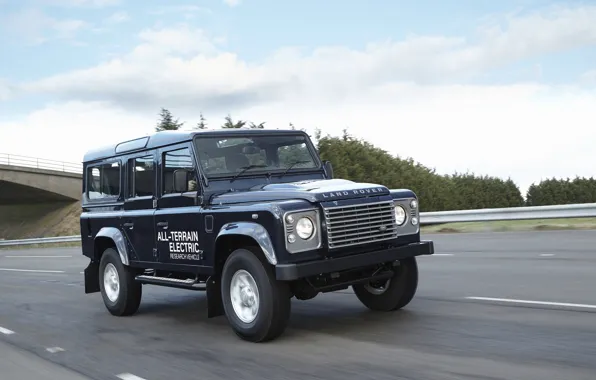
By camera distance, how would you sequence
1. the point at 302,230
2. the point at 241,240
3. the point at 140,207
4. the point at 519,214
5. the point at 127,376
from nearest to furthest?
1. the point at 127,376
2. the point at 302,230
3. the point at 241,240
4. the point at 140,207
5. the point at 519,214

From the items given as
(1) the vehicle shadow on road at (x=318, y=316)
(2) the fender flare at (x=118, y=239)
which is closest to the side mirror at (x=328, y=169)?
(1) the vehicle shadow on road at (x=318, y=316)

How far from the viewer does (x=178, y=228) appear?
24.9ft

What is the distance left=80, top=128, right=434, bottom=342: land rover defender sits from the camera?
6250 mm

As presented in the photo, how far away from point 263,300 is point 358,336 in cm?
96

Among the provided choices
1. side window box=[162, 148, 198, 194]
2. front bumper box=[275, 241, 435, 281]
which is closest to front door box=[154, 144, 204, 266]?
side window box=[162, 148, 198, 194]

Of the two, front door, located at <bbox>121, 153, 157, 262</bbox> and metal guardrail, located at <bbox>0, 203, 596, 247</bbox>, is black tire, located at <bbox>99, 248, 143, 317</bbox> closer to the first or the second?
front door, located at <bbox>121, 153, 157, 262</bbox>

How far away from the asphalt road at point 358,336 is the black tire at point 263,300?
13 centimetres

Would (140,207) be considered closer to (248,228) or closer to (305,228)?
(248,228)

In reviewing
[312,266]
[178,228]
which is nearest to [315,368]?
[312,266]

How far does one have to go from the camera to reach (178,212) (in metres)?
7.61

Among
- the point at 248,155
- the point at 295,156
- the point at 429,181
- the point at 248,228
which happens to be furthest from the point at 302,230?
the point at 429,181

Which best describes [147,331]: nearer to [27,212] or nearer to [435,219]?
[435,219]

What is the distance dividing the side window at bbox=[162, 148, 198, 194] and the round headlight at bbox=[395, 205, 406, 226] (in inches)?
84.3

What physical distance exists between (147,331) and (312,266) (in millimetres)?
2590
